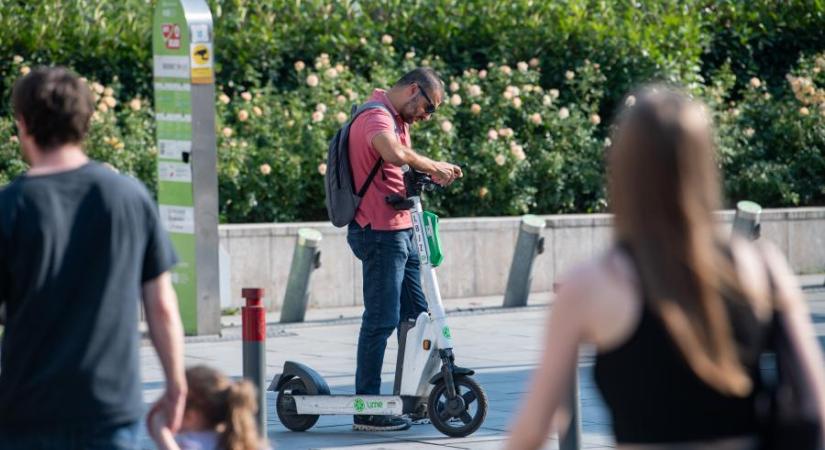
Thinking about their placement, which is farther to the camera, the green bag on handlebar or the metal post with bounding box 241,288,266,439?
the green bag on handlebar

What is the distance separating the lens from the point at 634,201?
2.65 metres

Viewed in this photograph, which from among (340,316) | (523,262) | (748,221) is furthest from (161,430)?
(748,221)

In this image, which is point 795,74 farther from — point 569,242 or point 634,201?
point 634,201

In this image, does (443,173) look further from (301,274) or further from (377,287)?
(301,274)

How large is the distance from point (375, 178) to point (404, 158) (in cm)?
26

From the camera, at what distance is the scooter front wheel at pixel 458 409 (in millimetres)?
7090

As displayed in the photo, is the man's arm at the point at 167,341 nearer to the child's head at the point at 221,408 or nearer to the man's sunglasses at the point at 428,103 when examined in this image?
the child's head at the point at 221,408

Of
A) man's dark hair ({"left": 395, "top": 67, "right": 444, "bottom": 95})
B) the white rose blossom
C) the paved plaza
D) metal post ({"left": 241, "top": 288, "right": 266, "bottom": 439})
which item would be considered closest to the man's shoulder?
metal post ({"left": 241, "top": 288, "right": 266, "bottom": 439})

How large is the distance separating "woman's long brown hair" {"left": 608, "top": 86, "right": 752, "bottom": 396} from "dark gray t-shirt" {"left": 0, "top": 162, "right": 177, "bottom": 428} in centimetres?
134

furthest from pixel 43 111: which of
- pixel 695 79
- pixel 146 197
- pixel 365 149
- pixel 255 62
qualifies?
pixel 695 79

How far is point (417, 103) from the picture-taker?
7297 millimetres

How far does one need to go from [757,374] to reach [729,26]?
17.6m

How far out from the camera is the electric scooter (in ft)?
23.3

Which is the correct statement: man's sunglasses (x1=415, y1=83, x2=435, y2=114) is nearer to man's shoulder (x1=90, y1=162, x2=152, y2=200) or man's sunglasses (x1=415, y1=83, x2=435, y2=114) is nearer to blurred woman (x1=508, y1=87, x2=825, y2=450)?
man's shoulder (x1=90, y1=162, x2=152, y2=200)
